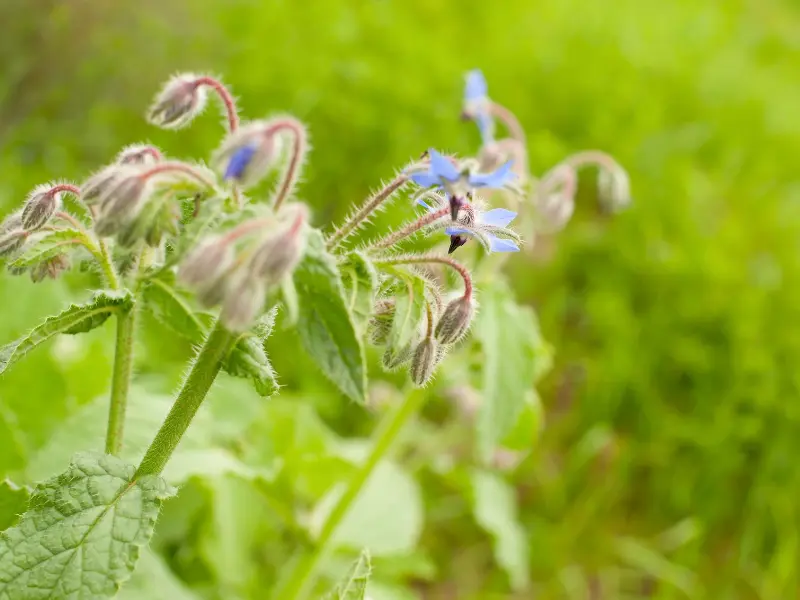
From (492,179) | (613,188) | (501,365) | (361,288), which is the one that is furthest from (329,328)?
(613,188)

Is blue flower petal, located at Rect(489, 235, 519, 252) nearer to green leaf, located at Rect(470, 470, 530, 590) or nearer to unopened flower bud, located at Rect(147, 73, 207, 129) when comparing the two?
unopened flower bud, located at Rect(147, 73, 207, 129)

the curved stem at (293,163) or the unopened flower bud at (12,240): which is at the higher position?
the curved stem at (293,163)

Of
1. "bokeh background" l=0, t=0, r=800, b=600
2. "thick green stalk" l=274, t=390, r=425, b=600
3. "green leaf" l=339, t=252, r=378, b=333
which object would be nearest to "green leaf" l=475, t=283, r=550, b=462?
"thick green stalk" l=274, t=390, r=425, b=600

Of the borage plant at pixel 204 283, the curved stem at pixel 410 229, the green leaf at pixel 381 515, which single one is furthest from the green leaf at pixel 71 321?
the green leaf at pixel 381 515

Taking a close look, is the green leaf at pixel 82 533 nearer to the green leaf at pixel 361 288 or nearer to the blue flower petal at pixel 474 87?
the green leaf at pixel 361 288

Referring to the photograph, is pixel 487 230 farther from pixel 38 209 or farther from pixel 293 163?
pixel 38 209

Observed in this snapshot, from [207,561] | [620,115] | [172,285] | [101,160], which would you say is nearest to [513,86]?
[620,115]

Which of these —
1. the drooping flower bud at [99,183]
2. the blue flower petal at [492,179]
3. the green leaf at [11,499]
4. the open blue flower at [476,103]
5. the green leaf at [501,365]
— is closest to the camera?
the drooping flower bud at [99,183]

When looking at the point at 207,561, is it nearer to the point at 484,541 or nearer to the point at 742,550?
the point at 484,541
